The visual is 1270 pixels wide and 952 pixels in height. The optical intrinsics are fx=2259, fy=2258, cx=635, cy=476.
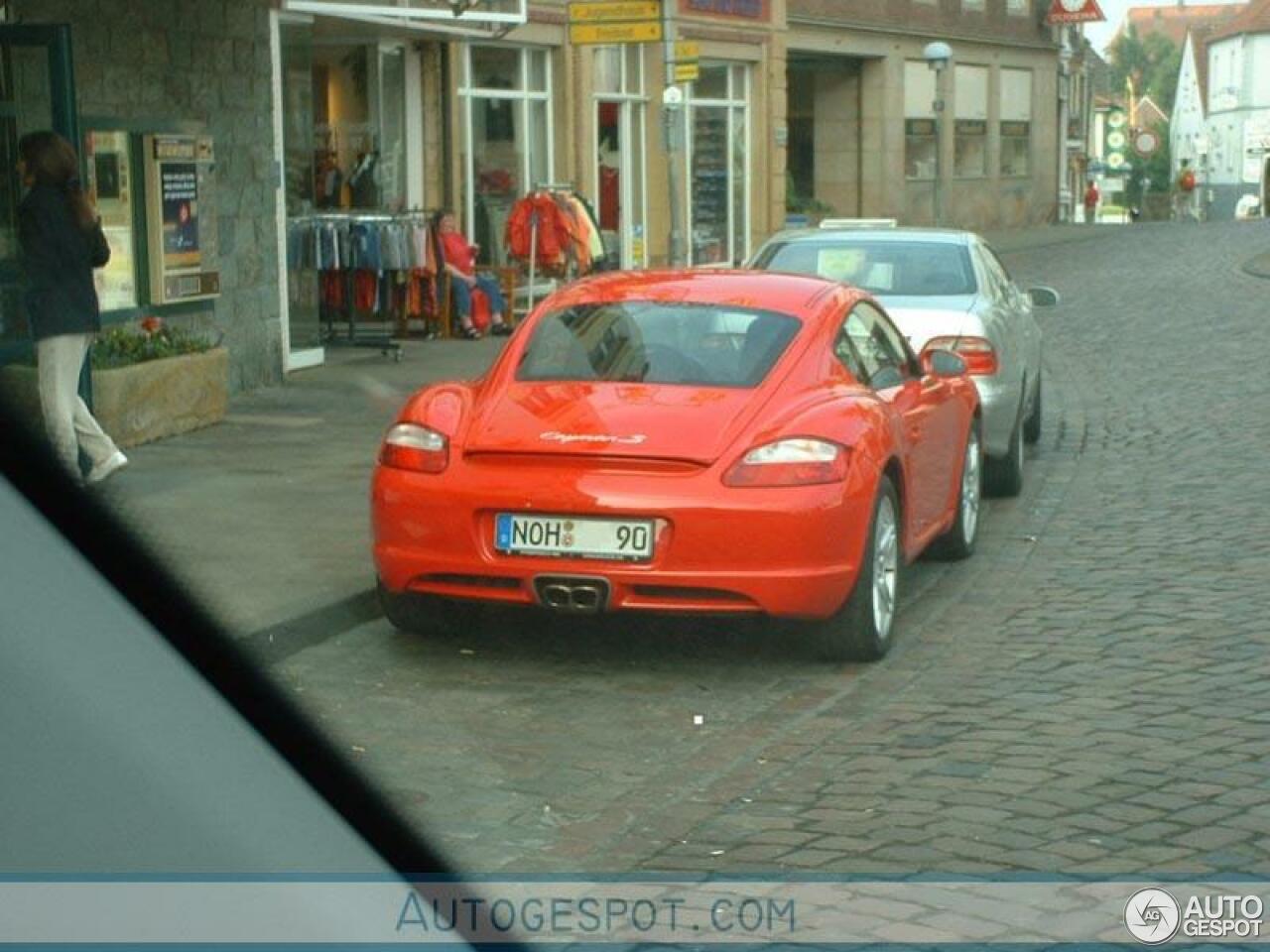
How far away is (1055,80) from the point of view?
5556 centimetres

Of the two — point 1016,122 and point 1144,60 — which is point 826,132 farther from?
point 1144,60

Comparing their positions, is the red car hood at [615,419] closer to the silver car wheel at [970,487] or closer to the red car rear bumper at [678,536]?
the red car rear bumper at [678,536]

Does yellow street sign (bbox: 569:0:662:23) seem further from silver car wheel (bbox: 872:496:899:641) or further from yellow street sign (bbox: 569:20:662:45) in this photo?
silver car wheel (bbox: 872:496:899:641)

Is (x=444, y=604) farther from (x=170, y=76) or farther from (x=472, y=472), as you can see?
(x=170, y=76)

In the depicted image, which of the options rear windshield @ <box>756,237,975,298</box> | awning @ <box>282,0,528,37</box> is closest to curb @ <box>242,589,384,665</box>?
rear windshield @ <box>756,237,975,298</box>

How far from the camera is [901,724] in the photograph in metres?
7.13

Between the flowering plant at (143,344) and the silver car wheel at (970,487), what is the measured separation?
17.8 ft

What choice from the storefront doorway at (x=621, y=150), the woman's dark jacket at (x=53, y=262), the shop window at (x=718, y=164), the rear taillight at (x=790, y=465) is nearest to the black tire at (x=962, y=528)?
the rear taillight at (x=790, y=465)

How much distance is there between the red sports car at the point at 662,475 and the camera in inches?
306

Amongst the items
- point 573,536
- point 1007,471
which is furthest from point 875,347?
point 1007,471

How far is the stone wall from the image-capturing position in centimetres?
1459

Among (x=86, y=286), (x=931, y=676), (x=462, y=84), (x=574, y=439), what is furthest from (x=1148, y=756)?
(x=462, y=84)

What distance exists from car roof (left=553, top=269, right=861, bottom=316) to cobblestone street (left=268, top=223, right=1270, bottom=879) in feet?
4.25

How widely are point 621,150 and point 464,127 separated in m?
4.81
